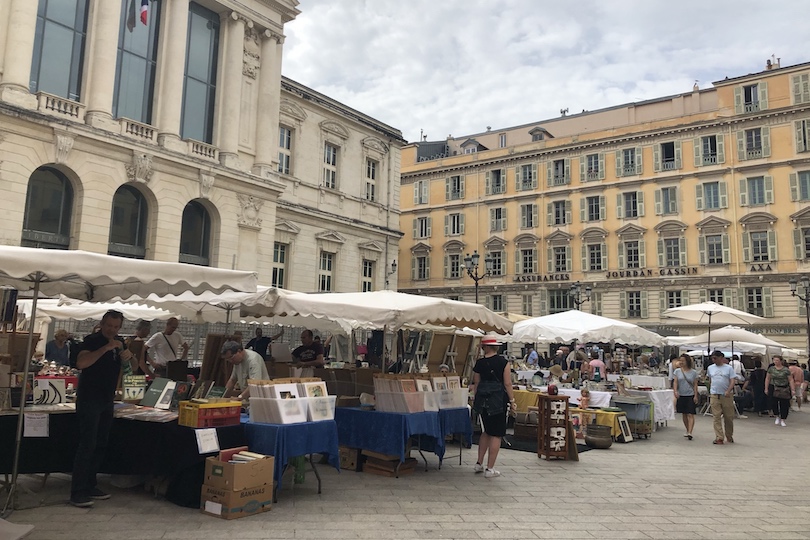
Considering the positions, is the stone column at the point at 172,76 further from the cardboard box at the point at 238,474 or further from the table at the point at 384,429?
the cardboard box at the point at 238,474

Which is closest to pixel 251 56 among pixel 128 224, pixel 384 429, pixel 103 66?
pixel 103 66

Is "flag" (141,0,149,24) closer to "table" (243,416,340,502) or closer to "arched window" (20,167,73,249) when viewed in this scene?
"arched window" (20,167,73,249)

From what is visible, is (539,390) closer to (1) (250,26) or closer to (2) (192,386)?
(2) (192,386)

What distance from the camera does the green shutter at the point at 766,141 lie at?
35.2 meters

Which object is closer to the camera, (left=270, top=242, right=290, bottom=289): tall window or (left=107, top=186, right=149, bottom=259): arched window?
(left=107, top=186, right=149, bottom=259): arched window

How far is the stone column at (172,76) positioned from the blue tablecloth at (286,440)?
17231 mm

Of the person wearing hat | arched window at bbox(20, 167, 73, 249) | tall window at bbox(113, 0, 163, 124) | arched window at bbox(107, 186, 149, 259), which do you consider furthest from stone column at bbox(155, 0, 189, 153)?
the person wearing hat

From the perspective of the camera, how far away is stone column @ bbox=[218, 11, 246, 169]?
23.3 m

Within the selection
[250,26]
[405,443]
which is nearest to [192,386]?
[405,443]

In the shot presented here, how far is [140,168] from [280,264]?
9454 mm

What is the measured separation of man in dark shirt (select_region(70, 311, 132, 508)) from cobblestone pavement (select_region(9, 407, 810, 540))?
0.80 ft

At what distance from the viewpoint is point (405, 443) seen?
7797mm

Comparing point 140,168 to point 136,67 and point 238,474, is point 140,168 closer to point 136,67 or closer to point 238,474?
point 136,67

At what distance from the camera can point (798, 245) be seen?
34.2m
